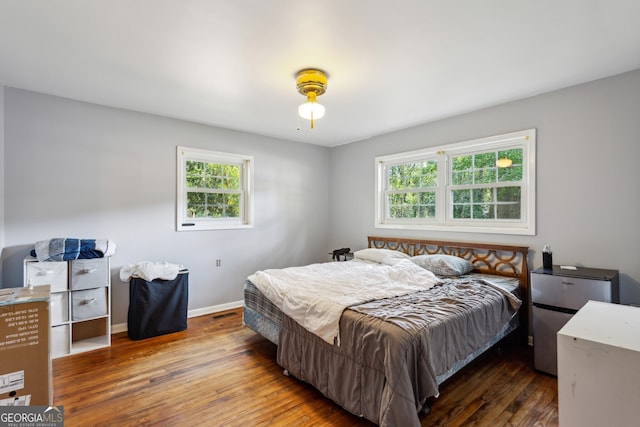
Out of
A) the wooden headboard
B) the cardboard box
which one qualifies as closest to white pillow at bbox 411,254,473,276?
the wooden headboard

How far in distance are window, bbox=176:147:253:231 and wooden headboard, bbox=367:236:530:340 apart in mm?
2442

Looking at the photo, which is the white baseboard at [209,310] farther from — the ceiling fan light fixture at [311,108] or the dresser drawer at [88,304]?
the ceiling fan light fixture at [311,108]

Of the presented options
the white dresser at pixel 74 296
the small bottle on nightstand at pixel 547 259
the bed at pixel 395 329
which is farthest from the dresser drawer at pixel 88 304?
the small bottle on nightstand at pixel 547 259

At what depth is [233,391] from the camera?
2.34 metres

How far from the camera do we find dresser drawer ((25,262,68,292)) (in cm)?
277

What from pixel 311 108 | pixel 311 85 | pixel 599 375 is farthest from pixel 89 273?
pixel 599 375

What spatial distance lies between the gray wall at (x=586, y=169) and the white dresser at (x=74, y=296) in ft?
13.4

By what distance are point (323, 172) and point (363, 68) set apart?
2.99 meters

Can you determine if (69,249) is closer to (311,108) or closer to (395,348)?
(311,108)

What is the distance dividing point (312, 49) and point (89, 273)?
293cm

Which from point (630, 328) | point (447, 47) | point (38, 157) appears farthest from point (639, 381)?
point (38, 157)

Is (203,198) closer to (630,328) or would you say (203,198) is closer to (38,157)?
(38,157)

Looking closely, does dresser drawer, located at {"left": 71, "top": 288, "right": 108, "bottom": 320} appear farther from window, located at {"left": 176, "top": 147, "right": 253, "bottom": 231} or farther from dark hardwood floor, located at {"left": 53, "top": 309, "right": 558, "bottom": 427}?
window, located at {"left": 176, "top": 147, "right": 253, "bottom": 231}

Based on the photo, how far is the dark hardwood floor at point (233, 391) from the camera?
79.8 inches
